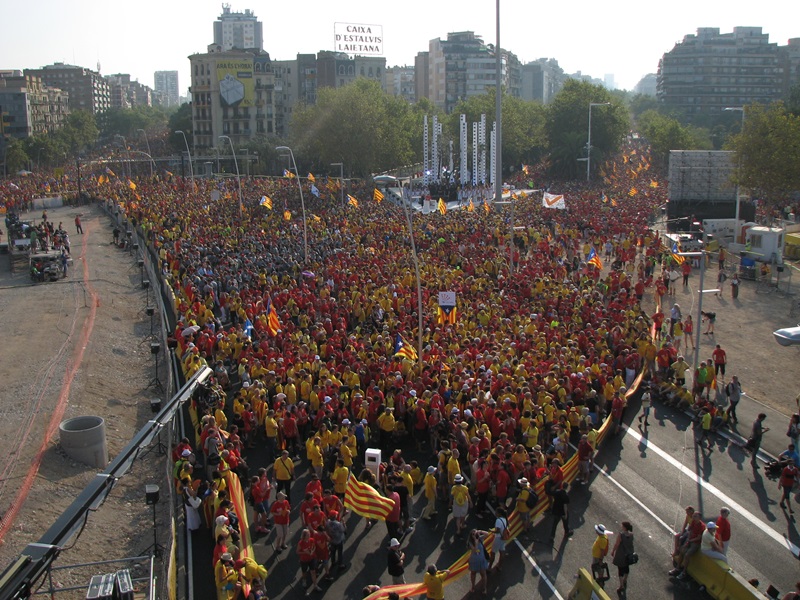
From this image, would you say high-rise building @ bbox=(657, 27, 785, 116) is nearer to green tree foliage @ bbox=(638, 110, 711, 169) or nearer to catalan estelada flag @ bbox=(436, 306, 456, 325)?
green tree foliage @ bbox=(638, 110, 711, 169)

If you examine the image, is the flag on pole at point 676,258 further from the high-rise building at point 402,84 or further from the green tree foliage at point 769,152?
the high-rise building at point 402,84

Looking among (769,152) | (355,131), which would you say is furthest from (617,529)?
(355,131)

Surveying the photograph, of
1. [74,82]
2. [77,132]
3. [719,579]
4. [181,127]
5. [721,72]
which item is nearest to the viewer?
[719,579]

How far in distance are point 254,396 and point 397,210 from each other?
106ft

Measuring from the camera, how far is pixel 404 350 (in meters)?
→ 18.3

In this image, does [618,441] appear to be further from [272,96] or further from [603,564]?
[272,96]

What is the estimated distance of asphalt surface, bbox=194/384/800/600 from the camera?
456 inches

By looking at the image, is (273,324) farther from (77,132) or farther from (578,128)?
(77,132)

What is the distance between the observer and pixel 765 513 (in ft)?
44.7

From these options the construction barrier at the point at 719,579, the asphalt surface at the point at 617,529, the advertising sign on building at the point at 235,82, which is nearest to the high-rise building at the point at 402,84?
the advertising sign on building at the point at 235,82

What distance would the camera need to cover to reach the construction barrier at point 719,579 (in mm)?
10500

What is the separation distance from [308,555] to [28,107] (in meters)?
135

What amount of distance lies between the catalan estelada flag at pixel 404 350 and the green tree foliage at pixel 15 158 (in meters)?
91.7

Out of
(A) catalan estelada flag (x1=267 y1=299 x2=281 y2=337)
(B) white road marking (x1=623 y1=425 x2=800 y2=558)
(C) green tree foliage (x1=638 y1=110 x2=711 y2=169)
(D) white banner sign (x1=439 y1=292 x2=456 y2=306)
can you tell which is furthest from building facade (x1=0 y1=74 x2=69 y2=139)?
(B) white road marking (x1=623 y1=425 x2=800 y2=558)
